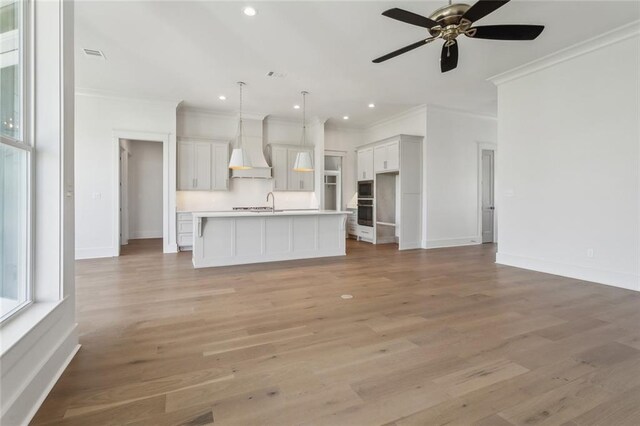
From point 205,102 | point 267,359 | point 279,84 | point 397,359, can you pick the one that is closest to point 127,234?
point 205,102

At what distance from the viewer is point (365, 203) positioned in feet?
26.2

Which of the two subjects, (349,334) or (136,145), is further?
(136,145)

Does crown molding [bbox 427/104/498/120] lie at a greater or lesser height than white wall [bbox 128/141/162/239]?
greater

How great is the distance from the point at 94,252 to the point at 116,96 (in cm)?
304

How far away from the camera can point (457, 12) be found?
8.73 feet

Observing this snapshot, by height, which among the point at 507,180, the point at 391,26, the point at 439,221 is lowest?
the point at 439,221

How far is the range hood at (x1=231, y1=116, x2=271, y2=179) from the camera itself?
24.3 ft

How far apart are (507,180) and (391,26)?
3.25 meters

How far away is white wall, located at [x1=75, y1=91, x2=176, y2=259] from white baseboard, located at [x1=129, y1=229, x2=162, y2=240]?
268cm

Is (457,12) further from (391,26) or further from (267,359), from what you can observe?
(267,359)

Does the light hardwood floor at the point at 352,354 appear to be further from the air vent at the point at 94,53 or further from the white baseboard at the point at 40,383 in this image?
the air vent at the point at 94,53

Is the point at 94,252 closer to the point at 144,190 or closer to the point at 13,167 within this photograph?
the point at 144,190

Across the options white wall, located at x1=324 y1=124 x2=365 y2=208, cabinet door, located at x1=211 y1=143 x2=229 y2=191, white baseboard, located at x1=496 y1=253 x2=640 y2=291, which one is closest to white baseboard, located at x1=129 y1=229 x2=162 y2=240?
cabinet door, located at x1=211 y1=143 x2=229 y2=191

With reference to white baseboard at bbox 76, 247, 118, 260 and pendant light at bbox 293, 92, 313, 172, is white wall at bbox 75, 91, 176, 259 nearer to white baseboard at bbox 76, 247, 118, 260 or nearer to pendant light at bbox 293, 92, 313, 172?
white baseboard at bbox 76, 247, 118, 260
